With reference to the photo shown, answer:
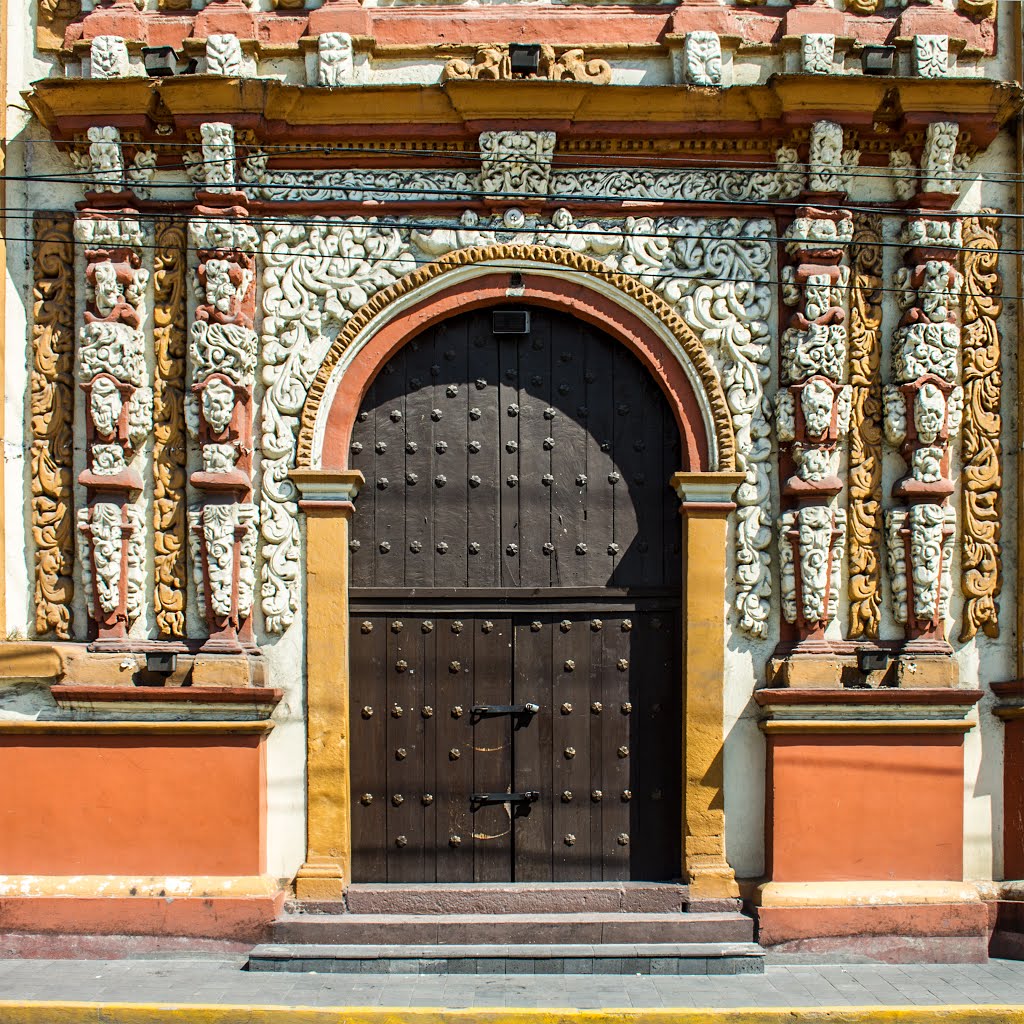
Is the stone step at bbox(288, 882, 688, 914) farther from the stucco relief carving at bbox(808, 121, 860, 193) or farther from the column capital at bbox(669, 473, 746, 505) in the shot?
the stucco relief carving at bbox(808, 121, 860, 193)

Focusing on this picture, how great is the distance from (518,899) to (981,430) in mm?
3898

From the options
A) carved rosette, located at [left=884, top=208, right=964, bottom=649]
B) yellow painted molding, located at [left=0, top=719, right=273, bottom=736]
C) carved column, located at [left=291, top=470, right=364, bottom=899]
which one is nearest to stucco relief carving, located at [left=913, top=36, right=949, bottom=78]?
carved rosette, located at [left=884, top=208, right=964, bottom=649]

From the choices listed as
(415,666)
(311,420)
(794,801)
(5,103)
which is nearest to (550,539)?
(415,666)

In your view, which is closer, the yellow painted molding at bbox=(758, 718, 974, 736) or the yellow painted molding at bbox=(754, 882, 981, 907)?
the yellow painted molding at bbox=(754, 882, 981, 907)

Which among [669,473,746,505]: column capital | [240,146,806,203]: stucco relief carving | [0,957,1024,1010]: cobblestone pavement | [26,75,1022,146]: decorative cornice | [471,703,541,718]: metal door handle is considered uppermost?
[26,75,1022,146]: decorative cornice

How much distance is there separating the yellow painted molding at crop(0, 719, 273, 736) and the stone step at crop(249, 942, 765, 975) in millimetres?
1209

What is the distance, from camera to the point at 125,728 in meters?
7.12

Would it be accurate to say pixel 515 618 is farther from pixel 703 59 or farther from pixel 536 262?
pixel 703 59

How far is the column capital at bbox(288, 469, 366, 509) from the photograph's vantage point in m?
7.41

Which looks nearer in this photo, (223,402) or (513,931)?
(513,931)

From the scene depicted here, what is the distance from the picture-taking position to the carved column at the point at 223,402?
7.28 meters

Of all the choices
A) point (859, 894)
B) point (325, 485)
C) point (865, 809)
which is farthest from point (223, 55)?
point (859, 894)

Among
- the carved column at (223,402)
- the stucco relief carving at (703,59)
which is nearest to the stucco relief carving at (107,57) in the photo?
the carved column at (223,402)

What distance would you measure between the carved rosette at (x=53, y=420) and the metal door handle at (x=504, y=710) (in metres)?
2.47
